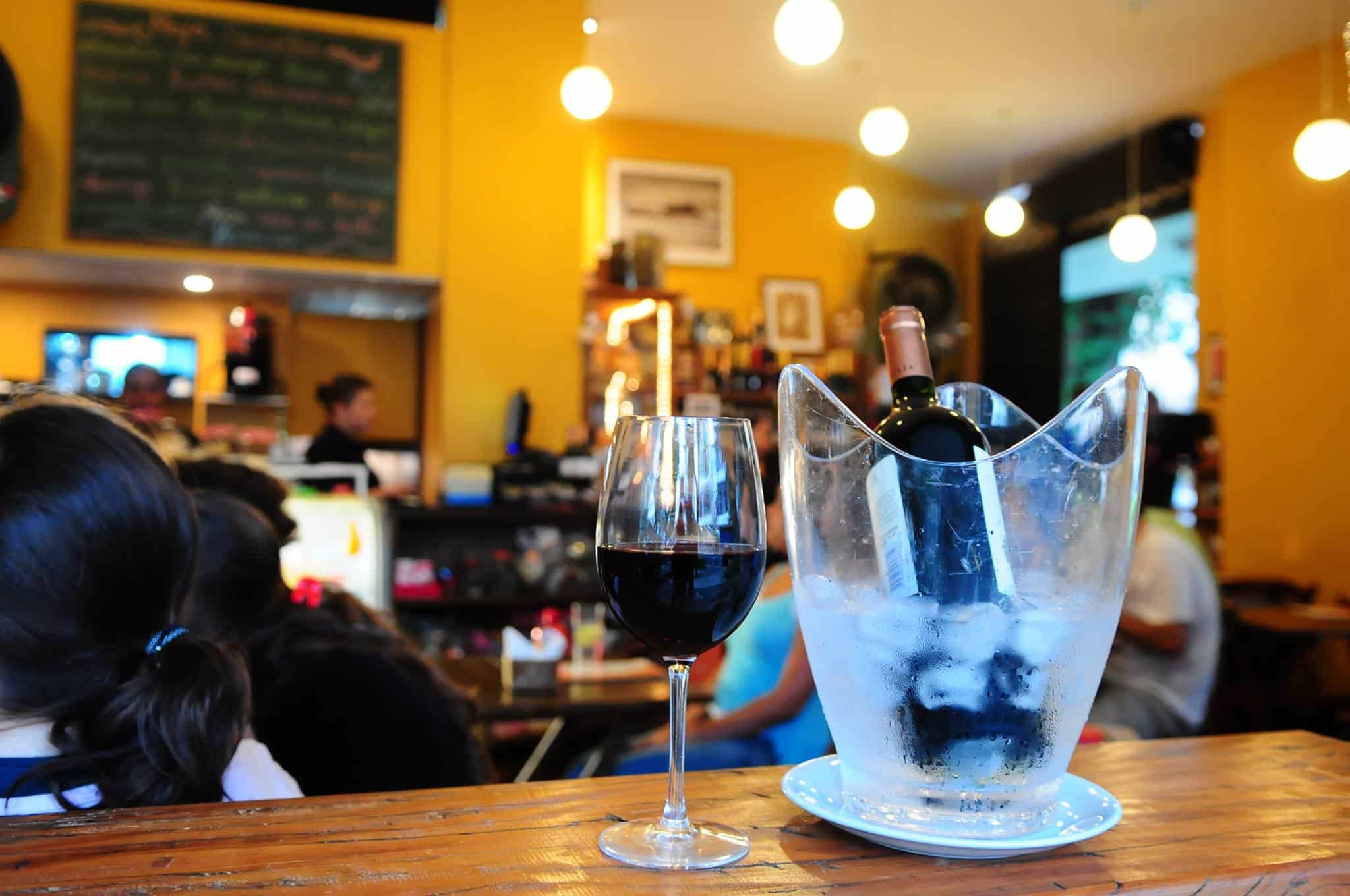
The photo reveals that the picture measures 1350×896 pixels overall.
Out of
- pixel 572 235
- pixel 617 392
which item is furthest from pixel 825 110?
pixel 572 235

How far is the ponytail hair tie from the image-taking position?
0.95m

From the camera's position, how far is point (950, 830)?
1.97ft

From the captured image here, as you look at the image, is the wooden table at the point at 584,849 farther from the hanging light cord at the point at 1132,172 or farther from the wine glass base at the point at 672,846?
the hanging light cord at the point at 1132,172

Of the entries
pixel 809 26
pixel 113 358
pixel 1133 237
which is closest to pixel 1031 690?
pixel 809 26

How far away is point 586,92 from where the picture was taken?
13.8 feet

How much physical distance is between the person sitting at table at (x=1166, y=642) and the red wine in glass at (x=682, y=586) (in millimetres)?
2696

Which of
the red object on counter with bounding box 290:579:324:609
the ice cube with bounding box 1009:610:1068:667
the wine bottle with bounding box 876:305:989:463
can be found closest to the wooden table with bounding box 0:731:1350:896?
the ice cube with bounding box 1009:610:1068:667

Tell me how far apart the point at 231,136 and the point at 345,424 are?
4.58 ft

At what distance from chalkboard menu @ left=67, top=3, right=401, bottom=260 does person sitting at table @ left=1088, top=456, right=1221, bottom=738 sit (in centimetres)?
333

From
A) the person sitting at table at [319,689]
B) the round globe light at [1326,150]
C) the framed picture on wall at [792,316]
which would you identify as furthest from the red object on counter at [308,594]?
the framed picture on wall at [792,316]

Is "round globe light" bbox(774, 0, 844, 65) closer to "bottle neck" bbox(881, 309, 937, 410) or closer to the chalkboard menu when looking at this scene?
the chalkboard menu

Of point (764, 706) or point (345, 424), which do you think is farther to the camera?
point (345, 424)

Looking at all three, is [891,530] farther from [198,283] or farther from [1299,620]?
[198,283]

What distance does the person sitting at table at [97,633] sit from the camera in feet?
2.87
